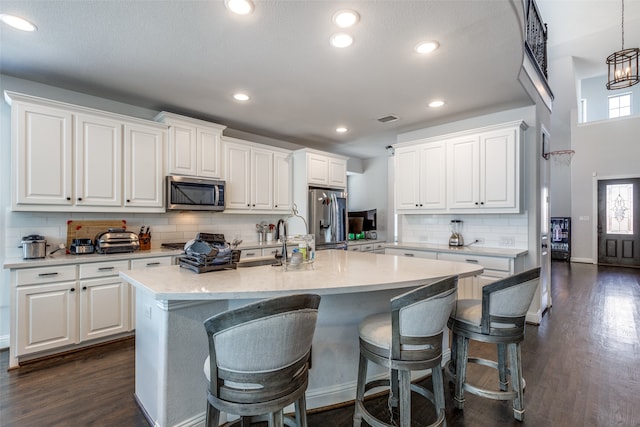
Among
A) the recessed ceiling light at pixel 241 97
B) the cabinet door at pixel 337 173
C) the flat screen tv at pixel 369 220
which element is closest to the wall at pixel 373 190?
the flat screen tv at pixel 369 220

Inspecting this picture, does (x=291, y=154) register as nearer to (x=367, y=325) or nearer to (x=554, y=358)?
(x=367, y=325)

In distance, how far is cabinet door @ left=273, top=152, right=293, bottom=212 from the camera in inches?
190

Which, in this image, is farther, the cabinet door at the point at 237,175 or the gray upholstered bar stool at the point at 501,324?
the cabinet door at the point at 237,175

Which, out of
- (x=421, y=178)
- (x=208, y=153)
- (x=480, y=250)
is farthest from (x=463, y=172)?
(x=208, y=153)

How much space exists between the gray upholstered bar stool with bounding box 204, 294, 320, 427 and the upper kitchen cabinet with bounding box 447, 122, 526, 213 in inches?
131

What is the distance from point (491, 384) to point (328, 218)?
127 inches

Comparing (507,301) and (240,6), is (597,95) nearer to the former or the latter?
(507,301)

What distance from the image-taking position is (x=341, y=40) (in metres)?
2.29

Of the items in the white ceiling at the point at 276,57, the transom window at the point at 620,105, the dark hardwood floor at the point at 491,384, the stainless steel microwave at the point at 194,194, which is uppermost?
the transom window at the point at 620,105

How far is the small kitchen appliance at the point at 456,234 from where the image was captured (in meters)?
4.23

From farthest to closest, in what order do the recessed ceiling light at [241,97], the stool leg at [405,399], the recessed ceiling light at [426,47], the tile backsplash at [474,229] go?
the tile backsplash at [474,229]
the recessed ceiling light at [241,97]
the recessed ceiling light at [426,47]
the stool leg at [405,399]

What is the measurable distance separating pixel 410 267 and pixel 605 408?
156 centimetres

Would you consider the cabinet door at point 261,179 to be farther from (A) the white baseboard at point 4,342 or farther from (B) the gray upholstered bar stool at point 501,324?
(B) the gray upholstered bar stool at point 501,324

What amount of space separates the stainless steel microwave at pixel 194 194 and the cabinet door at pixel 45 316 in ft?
4.25
